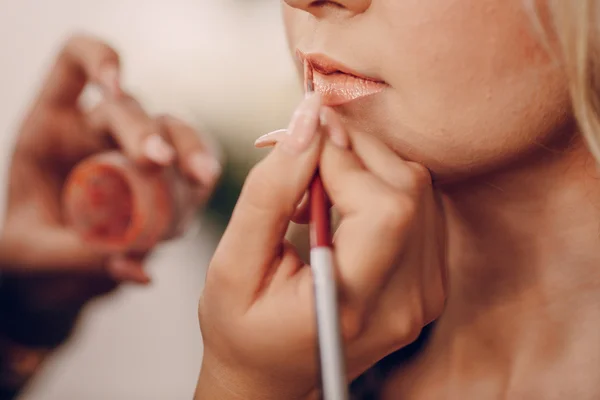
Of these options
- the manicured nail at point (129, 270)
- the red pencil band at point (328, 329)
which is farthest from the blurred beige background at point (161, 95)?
the red pencil band at point (328, 329)

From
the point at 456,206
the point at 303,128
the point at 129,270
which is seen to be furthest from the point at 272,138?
the point at 129,270

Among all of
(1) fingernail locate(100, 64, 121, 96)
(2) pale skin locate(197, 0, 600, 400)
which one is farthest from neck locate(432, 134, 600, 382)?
(1) fingernail locate(100, 64, 121, 96)

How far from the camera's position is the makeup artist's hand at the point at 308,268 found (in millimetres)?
315

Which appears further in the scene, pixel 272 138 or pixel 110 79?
pixel 110 79

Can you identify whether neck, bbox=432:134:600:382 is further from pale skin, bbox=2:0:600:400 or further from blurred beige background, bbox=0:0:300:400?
blurred beige background, bbox=0:0:300:400

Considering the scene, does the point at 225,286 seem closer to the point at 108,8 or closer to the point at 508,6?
the point at 508,6

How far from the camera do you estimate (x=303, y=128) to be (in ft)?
1.09

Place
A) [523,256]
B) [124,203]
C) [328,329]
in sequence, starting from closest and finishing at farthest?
[328,329] → [523,256] → [124,203]

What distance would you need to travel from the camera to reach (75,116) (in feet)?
1.90

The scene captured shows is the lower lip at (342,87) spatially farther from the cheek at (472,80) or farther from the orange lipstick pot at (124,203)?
the orange lipstick pot at (124,203)

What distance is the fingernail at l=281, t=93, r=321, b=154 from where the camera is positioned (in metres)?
0.33

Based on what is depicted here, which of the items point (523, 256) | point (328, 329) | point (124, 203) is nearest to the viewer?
point (328, 329)

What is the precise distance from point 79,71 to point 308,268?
1.24 ft

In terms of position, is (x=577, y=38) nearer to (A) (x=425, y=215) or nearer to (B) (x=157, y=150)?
(A) (x=425, y=215)
